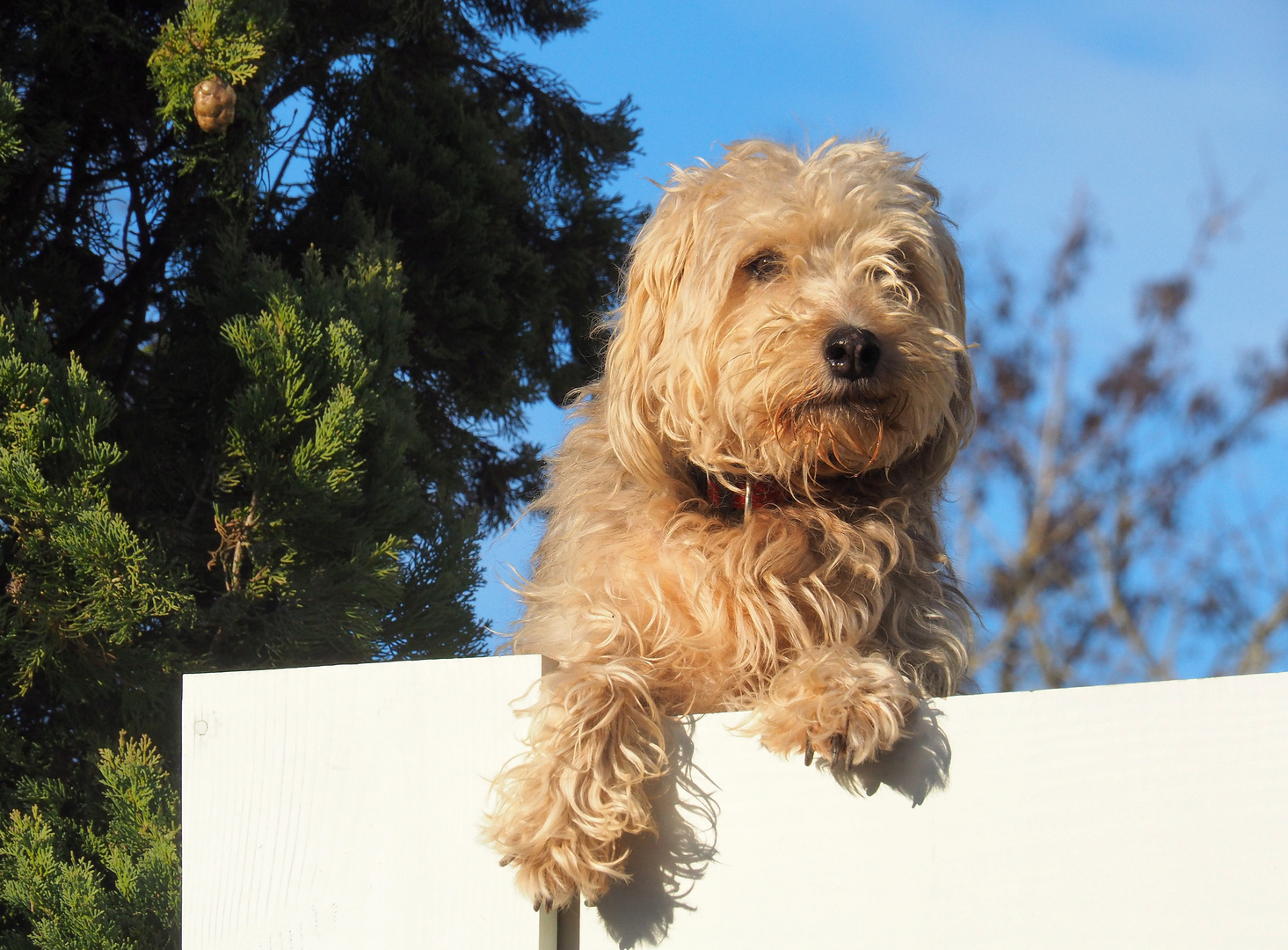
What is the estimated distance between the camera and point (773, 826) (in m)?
1.64

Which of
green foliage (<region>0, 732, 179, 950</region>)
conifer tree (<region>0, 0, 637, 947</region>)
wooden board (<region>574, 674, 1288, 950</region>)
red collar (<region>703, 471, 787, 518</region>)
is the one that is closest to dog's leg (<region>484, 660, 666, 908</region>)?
wooden board (<region>574, 674, 1288, 950</region>)

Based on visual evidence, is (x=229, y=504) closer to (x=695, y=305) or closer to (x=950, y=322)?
(x=695, y=305)

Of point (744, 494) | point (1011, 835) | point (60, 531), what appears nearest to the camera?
point (1011, 835)

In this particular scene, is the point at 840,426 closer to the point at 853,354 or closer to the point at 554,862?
the point at 853,354

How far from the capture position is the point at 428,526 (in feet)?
17.6

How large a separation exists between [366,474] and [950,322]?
305 centimetres

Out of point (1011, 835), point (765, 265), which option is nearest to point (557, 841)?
point (1011, 835)

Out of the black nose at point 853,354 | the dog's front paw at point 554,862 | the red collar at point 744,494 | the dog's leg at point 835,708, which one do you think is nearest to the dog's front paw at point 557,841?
the dog's front paw at point 554,862

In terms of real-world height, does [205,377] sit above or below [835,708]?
above

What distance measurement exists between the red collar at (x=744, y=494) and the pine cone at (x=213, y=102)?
354 centimetres

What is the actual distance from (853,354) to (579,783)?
3.14 feet

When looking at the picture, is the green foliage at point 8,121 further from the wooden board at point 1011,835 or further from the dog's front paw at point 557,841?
the wooden board at point 1011,835

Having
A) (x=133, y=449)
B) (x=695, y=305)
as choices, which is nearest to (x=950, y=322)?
(x=695, y=305)

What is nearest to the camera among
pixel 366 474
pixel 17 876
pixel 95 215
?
pixel 17 876
